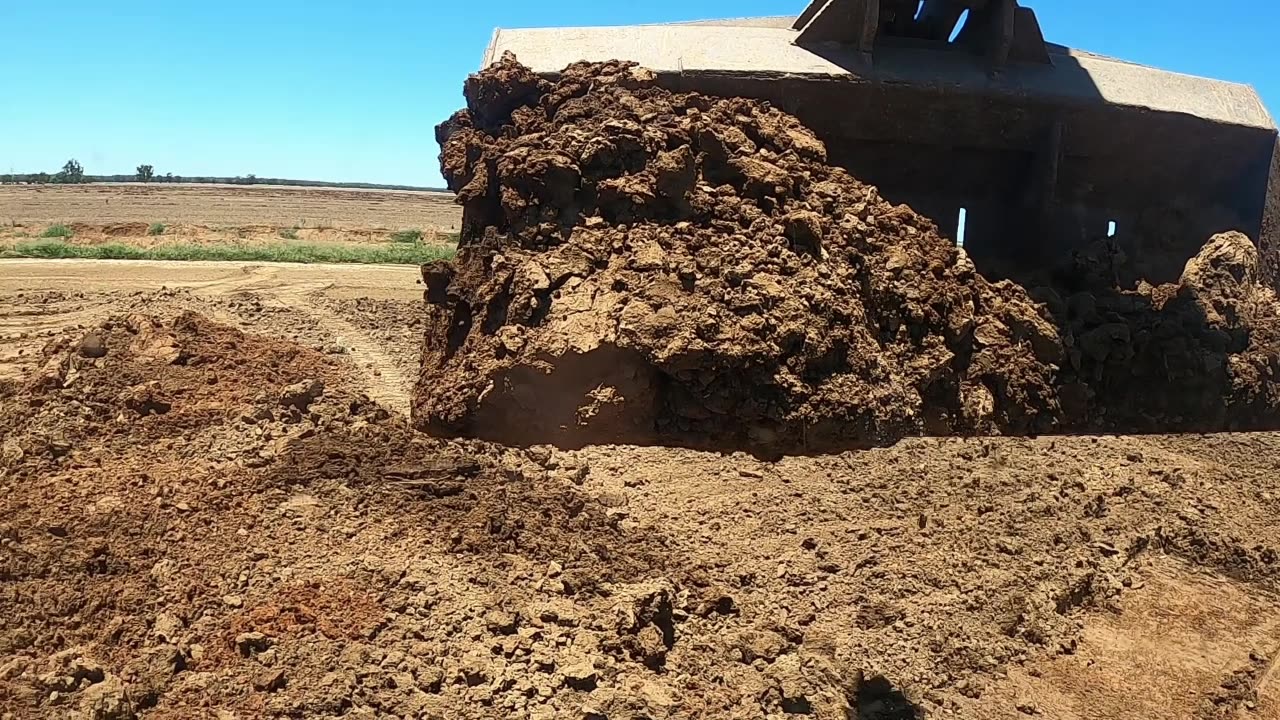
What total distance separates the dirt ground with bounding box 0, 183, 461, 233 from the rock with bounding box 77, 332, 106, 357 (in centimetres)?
1405

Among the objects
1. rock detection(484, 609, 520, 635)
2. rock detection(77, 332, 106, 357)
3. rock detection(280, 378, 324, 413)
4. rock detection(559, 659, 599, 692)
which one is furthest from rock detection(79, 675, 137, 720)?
rock detection(77, 332, 106, 357)

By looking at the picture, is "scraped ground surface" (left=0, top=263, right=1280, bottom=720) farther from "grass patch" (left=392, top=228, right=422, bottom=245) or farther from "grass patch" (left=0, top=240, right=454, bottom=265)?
"grass patch" (left=392, top=228, right=422, bottom=245)

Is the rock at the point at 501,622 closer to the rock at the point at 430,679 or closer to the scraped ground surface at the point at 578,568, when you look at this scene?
the scraped ground surface at the point at 578,568

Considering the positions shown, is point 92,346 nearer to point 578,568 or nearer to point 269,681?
point 269,681

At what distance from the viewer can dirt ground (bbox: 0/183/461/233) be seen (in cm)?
2394

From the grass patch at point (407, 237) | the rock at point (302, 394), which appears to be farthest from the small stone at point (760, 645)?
the grass patch at point (407, 237)

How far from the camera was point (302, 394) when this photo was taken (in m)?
7.84

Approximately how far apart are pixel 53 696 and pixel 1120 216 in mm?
5930

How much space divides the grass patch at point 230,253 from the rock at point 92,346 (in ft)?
22.9

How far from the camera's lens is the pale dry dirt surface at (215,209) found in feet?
73.8

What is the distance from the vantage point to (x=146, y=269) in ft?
46.4

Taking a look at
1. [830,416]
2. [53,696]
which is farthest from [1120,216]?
[53,696]

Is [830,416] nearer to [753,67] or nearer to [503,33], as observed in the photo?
[753,67]

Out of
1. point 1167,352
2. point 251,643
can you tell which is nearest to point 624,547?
point 251,643
